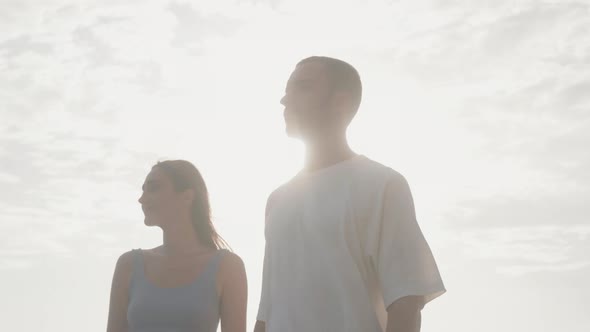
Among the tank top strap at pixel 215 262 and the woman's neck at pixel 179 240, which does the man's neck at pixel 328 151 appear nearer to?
the tank top strap at pixel 215 262

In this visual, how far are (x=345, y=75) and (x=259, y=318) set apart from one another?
168 cm

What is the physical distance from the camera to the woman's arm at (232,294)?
7.21m


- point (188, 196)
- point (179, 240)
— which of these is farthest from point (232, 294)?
point (188, 196)

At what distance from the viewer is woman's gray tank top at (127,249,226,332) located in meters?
6.98

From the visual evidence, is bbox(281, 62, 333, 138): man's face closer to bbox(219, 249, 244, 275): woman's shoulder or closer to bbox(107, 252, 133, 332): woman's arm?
bbox(219, 249, 244, 275): woman's shoulder

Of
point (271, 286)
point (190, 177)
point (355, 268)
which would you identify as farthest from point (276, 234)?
point (190, 177)

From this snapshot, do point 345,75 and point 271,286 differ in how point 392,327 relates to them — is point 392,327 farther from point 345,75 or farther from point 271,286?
point 345,75

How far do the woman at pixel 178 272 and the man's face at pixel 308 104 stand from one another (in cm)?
279

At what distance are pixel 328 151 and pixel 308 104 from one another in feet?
1.07

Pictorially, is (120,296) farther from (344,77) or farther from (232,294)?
(344,77)

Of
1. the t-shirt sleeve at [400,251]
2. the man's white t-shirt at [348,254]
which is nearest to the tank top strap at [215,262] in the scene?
the man's white t-shirt at [348,254]

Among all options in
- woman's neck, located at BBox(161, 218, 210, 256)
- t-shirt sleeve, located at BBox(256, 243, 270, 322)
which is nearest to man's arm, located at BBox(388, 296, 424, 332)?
t-shirt sleeve, located at BBox(256, 243, 270, 322)

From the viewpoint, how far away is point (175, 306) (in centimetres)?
705

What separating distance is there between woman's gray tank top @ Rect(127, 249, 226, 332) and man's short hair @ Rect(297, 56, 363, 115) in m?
2.86
